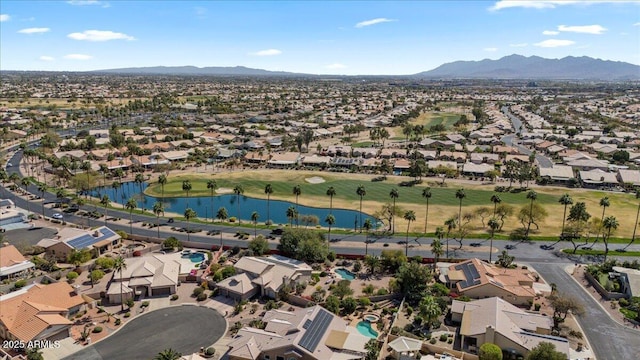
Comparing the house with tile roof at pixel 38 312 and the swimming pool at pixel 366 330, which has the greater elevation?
the house with tile roof at pixel 38 312

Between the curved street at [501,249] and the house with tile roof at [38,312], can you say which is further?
the curved street at [501,249]

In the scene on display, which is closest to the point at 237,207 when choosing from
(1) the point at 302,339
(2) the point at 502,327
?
(1) the point at 302,339

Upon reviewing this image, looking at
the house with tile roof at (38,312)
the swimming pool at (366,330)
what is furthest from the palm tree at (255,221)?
the swimming pool at (366,330)

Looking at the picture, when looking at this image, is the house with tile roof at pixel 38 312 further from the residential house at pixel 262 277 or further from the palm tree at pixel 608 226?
the palm tree at pixel 608 226

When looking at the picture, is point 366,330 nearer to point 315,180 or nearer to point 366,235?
point 366,235

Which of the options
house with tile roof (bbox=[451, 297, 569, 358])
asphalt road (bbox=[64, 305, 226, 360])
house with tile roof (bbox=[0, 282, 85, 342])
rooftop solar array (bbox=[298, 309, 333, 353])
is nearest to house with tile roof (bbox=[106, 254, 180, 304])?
house with tile roof (bbox=[0, 282, 85, 342])
